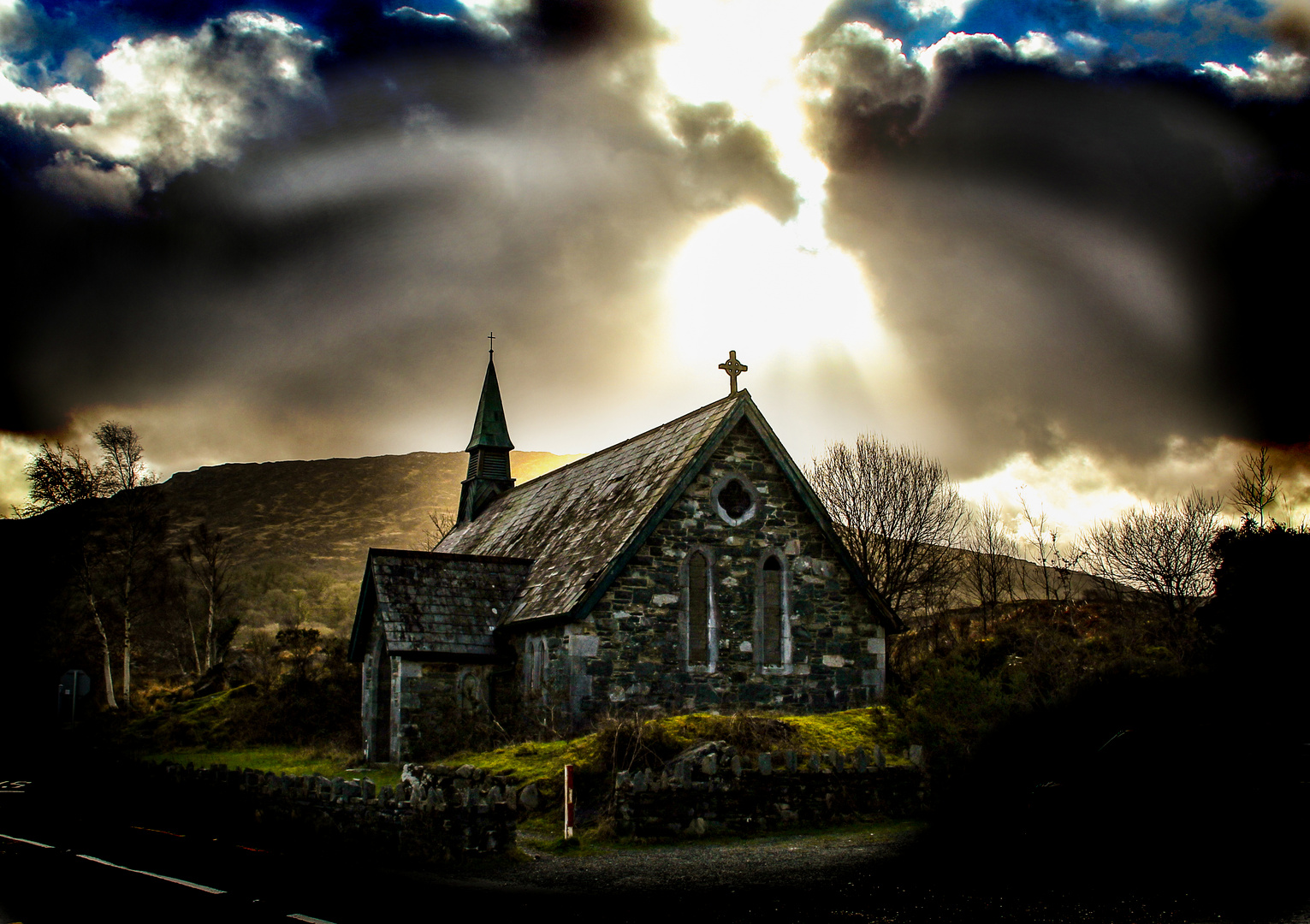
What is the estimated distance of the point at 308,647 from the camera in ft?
115

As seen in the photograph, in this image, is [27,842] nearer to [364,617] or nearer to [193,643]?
[364,617]

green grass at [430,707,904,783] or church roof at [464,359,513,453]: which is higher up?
church roof at [464,359,513,453]

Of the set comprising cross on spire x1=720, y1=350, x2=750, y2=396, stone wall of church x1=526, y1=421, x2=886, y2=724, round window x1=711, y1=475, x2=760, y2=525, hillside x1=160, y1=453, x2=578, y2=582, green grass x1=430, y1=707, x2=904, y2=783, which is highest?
hillside x1=160, y1=453, x2=578, y2=582

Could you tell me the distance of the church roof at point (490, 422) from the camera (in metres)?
41.6

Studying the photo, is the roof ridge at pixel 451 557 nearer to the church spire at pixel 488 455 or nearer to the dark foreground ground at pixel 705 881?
the dark foreground ground at pixel 705 881

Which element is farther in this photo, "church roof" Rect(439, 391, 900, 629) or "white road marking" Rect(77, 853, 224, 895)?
"church roof" Rect(439, 391, 900, 629)

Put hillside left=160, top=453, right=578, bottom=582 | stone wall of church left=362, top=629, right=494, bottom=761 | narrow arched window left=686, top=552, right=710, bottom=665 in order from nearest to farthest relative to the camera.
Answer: narrow arched window left=686, top=552, right=710, bottom=665 < stone wall of church left=362, top=629, right=494, bottom=761 < hillside left=160, top=453, right=578, bottom=582

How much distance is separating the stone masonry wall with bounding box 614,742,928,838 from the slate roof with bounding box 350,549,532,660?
376 inches

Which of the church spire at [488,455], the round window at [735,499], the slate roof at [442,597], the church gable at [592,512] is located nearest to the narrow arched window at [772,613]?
the round window at [735,499]

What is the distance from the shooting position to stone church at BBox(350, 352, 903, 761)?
20.1 meters

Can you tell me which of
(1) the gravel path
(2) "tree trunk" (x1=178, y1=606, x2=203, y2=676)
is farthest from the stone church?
(2) "tree trunk" (x1=178, y1=606, x2=203, y2=676)

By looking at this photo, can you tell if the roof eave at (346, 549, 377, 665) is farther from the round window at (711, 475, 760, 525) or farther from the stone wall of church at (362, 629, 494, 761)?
the round window at (711, 475, 760, 525)

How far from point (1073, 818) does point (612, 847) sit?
5259mm

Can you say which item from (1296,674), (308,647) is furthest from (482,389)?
(1296,674)
